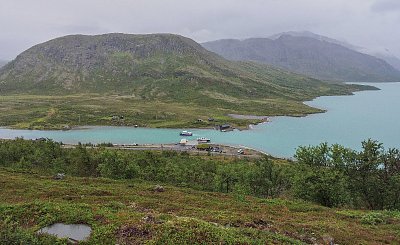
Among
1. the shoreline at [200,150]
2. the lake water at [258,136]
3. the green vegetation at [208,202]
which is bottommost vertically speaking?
the shoreline at [200,150]

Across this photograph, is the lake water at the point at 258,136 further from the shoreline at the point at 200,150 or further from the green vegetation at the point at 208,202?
the green vegetation at the point at 208,202

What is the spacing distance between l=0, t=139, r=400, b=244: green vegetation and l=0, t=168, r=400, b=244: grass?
94 mm

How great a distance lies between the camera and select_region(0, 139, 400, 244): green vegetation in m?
30.1

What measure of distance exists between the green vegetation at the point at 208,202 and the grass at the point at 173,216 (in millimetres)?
94

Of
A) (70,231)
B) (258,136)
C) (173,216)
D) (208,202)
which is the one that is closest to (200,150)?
(258,136)

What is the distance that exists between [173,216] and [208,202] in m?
12.8

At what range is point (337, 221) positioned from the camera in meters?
41.2

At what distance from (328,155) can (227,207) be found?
31229 millimetres

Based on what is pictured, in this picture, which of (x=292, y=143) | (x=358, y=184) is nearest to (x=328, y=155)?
(x=358, y=184)

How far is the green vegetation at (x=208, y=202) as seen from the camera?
98.7 ft

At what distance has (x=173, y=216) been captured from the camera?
3409 centimetres

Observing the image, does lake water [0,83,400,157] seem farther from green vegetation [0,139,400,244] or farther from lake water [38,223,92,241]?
lake water [38,223,92,241]

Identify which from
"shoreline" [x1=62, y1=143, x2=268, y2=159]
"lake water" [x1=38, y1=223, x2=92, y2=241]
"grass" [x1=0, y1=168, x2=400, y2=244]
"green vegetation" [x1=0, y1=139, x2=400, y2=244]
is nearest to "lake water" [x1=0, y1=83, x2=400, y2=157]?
"shoreline" [x1=62, y1=143, x2=268, y2=159]

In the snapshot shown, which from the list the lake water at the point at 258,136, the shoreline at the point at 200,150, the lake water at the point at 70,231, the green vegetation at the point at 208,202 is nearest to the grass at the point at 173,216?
the green vegetation at the point at 208,202
